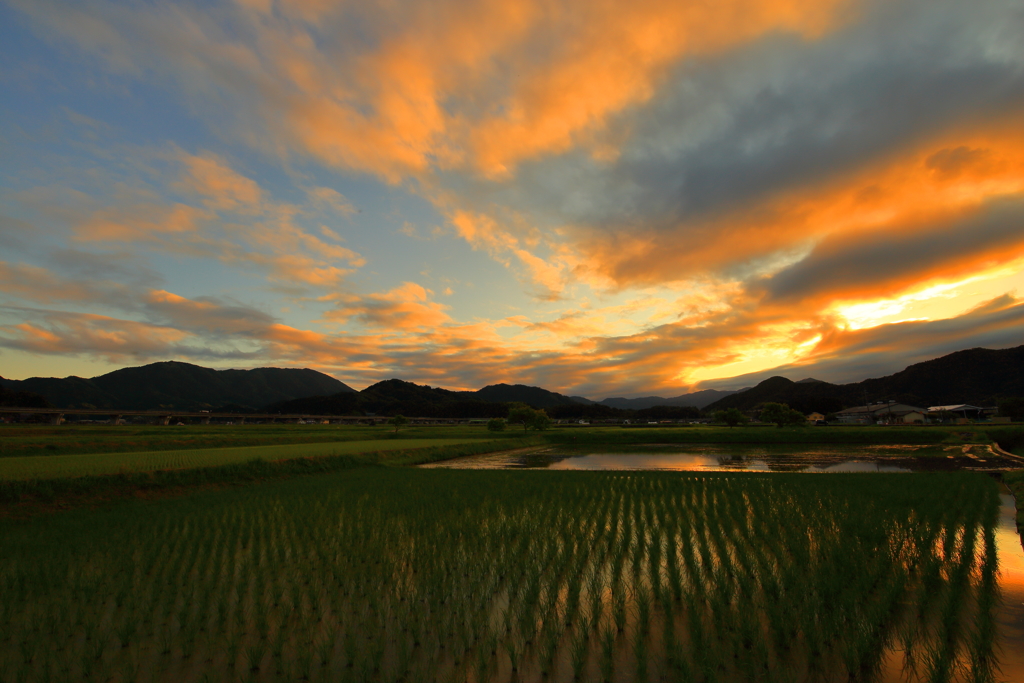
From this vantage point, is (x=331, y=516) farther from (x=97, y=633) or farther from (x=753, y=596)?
(x=753, y=596)

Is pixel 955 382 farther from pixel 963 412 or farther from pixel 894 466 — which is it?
pixel 894 466

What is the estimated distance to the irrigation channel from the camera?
4.14m

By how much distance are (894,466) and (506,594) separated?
24257 millimetres

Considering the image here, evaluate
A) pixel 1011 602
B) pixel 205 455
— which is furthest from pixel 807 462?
pixel 205 455

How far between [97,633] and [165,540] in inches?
169

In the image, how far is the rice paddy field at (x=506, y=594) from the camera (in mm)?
4141

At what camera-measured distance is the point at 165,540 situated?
333 inches

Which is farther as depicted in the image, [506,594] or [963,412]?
[963,412]

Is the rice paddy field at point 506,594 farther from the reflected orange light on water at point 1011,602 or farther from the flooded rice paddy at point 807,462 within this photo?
the flooded rice paddy at point 807,462

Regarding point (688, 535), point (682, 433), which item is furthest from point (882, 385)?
point (688, 535)

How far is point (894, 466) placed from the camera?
21172 millimetres

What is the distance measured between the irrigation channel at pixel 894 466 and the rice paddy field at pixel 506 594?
0.34 ft

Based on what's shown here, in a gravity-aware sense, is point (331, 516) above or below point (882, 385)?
below

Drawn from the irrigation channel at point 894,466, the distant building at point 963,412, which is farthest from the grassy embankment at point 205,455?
the distant building at point 963,412
